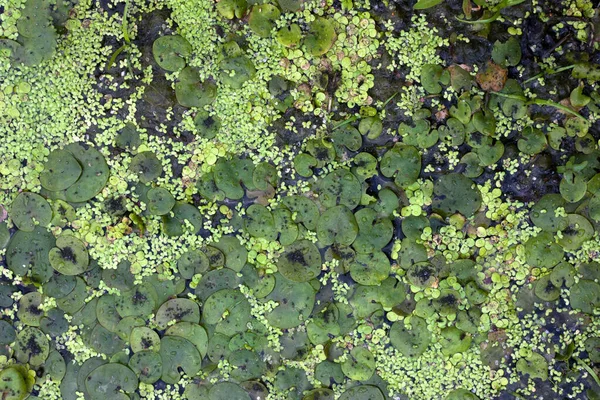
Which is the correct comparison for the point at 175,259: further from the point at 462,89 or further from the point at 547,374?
the point at 547,374

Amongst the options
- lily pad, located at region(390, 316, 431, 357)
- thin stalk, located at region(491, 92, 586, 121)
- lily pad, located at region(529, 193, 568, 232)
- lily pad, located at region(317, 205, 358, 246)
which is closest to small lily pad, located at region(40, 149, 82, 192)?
lily pad, located at region(317, 205, 358, 246)

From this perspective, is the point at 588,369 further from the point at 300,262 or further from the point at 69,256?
the point at 69,256

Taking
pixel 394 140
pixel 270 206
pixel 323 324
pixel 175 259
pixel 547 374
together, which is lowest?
pixel 547 374

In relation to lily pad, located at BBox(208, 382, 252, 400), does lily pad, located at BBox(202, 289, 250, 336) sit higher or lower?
higher

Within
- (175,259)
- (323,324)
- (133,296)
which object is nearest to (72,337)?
(133,296)

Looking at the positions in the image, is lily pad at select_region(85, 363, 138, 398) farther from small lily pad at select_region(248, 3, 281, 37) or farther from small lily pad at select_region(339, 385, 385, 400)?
small lily pad at select_region(248, 3, 281, 37)

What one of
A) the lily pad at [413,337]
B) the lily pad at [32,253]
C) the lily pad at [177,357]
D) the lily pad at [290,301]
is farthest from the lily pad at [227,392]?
the lily pad at [32,253]

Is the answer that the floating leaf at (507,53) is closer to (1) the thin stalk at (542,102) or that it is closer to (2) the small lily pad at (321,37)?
(1) the thin stalk at (542,102)

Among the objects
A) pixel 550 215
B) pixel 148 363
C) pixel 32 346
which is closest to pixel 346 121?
pixel 550 215
